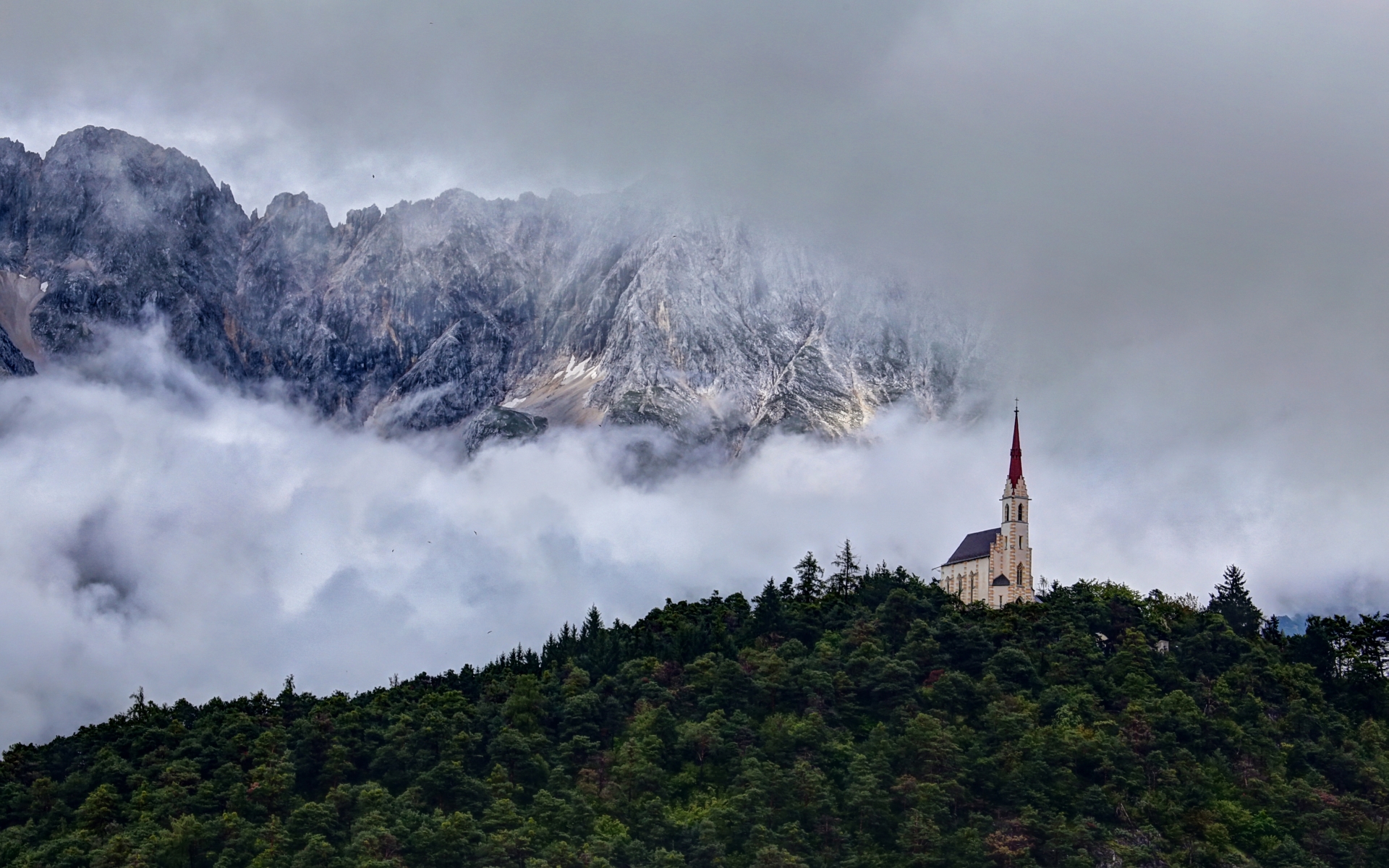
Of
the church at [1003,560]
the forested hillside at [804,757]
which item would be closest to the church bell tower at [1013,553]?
the church at [1003,560]

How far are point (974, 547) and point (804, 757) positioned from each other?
213ft

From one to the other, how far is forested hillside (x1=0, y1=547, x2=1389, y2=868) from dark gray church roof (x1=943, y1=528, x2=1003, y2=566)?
2285 cm

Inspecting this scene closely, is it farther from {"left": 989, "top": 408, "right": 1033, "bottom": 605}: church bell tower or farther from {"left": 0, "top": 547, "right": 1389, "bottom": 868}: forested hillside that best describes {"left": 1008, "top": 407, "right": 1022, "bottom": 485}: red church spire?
{"left": 0, "top": 547, "right": 1389, "bottom": 868}: forested hillside

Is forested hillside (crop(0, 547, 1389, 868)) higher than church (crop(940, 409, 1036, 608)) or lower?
lower

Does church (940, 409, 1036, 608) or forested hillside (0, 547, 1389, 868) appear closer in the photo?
forested hillside (0, 547, 1389, 868)

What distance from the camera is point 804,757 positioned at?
133m

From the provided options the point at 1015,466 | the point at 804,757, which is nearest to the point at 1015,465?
the point at 1015,466

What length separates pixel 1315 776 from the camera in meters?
133

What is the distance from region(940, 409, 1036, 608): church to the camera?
609ft

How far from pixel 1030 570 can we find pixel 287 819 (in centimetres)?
9121

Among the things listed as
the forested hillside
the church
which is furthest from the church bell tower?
the forested hillside

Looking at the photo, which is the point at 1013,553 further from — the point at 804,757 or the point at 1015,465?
the point at 804,757

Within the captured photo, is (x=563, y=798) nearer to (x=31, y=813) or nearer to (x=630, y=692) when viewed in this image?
(x=630, y=692)

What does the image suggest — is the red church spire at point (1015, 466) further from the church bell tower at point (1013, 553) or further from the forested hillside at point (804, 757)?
the forested hillside at point (804, 757)
